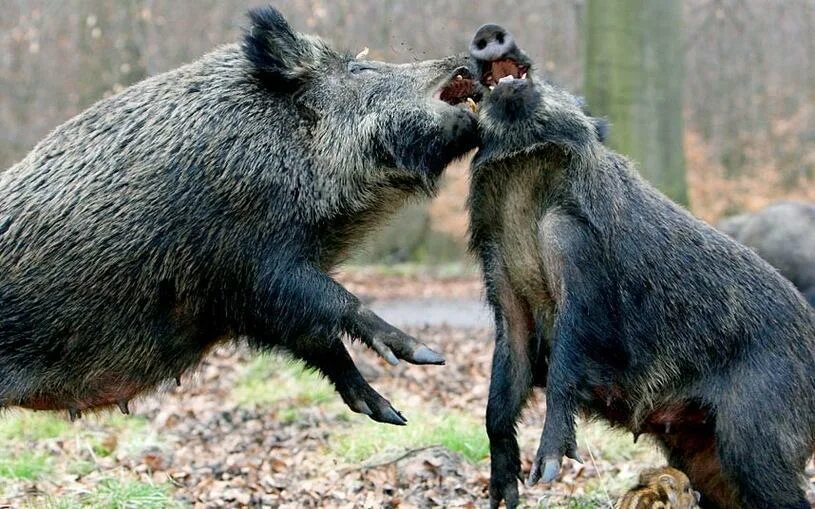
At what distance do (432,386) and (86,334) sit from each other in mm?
5177

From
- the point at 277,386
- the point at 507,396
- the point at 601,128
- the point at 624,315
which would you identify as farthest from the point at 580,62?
the point at 507,396

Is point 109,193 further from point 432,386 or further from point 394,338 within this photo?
point 432,386

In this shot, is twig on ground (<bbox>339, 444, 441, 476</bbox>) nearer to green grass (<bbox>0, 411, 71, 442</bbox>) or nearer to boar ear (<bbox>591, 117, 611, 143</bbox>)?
boar ear (<bbox>591, 117, 611, 143</bbox>)

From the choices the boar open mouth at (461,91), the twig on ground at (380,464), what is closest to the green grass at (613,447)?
the twig on ground at (380,464)

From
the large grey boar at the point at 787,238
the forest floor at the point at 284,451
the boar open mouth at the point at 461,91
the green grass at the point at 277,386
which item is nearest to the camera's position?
the boar open mouth at the point at 461,91

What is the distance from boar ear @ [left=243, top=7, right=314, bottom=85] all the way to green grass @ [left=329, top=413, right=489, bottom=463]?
2.43m

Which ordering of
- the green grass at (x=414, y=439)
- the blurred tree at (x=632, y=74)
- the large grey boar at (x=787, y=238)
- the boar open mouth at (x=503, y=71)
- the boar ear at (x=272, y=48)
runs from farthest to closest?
the blurred tree at (x=632, y=74), the large grey boar at (x=787, y=238), the green grass at (x=414, y=439), the boar ear at (x=272, y=48), the boar open mouth at (x=503, y=71)

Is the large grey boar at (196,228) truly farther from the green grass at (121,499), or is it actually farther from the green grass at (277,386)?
the green grass at (277,386)

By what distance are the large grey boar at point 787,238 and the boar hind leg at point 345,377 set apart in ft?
21.1

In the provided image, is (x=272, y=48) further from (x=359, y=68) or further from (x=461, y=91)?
(x=461, y=91)

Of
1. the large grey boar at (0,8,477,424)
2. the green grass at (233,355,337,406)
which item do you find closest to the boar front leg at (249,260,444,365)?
the large grey boar at (0,8,477,424)

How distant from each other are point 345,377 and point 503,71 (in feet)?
5.33

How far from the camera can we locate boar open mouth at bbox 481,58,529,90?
500cm

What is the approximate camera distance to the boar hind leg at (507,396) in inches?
198
